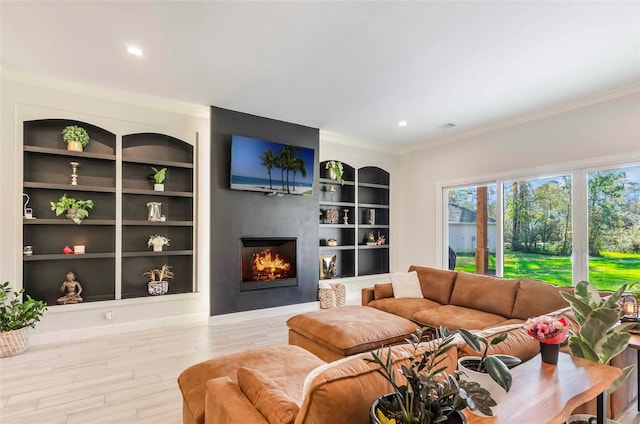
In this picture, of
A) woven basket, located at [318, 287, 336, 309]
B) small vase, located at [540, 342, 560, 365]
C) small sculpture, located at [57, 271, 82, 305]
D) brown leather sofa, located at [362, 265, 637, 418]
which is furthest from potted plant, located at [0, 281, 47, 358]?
small vase, located at [540, 342, 560, 365]

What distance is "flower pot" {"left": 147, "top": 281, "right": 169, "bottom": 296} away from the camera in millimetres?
4184

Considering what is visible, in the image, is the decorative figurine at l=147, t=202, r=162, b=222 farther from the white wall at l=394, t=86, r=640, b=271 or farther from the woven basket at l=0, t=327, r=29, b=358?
the white wall at l=394, t=86, r=640, b=271

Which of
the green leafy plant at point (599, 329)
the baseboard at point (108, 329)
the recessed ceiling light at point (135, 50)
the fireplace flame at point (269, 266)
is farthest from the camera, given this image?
the fireplace flame at point (269, 266)

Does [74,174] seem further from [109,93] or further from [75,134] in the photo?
[109,93]

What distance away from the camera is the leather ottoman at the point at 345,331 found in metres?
2.64

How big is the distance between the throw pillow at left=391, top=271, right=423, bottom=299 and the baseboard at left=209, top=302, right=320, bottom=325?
164cm

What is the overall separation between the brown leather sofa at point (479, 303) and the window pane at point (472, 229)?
64.9 inches

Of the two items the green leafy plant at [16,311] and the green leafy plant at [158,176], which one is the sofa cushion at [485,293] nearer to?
the green leafy plant at [158,176]

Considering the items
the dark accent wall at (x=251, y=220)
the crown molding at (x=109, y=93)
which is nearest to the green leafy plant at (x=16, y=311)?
the dark accent wall at (x=251, y=220)

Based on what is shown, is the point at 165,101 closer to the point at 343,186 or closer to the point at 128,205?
the point at 128,205

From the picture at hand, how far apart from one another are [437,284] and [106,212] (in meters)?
4.25

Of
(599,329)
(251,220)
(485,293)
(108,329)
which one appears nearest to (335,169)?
(251,220)

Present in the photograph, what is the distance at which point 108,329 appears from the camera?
3.86 meters

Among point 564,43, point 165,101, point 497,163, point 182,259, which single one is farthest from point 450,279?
point 165,101
